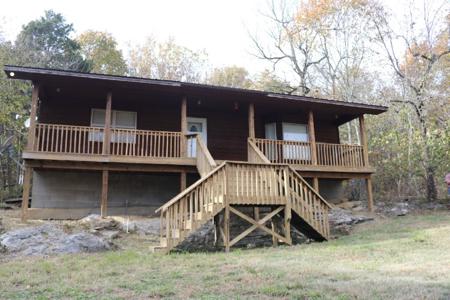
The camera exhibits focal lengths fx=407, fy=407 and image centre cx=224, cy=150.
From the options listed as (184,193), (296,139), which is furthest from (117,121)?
(296,139)

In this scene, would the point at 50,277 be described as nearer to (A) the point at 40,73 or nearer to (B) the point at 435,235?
(A) the point at 40,73

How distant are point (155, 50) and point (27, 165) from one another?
27847mm

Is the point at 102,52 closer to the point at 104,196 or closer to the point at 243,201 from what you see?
the point at 104,196

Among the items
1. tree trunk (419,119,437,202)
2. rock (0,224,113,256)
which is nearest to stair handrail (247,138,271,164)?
rock (0,224,113,256)

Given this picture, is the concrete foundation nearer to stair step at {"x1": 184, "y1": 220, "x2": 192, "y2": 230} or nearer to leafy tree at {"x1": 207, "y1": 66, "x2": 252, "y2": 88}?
stair step at {"x1": 184, "y1": 220, "x2": 192, "y2": 230}

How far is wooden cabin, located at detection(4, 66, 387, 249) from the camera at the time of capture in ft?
36.8

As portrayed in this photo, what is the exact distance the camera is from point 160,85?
46.6 feet

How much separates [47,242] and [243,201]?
5.08m

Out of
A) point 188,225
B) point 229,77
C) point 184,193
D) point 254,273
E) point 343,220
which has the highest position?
point 229,77

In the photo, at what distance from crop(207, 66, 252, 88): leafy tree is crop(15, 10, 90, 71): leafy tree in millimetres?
13023

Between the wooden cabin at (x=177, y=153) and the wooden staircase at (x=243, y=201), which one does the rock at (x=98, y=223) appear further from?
the wooden staircase at (x=243, y=201)

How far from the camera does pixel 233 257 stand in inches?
359

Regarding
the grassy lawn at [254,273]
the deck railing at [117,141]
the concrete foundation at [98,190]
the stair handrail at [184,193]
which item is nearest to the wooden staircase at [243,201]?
the stair handrail at [184,193]

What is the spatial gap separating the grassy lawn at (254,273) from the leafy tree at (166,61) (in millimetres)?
29056
